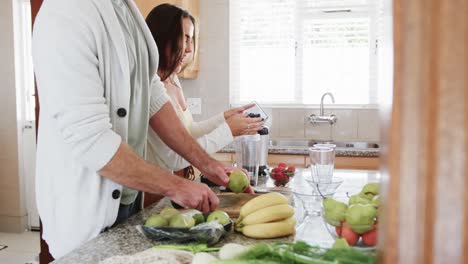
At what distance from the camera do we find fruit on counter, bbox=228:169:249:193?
1.59m

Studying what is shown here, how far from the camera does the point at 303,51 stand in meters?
3.94

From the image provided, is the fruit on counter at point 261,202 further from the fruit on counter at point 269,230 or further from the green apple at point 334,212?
the green apple at point 334,212

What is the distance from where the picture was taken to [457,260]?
1.01 ft

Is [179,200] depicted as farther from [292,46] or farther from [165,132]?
[292,46]

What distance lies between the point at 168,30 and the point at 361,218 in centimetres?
133

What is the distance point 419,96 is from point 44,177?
115 cm

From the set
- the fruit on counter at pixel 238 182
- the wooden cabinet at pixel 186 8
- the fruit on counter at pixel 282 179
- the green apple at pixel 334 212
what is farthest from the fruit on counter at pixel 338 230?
the wooden cabinet at pixel 186 8

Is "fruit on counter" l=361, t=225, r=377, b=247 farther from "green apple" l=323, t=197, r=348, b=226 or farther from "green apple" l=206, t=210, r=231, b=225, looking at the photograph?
"green apple" l=206, t=210, r=231, b=225

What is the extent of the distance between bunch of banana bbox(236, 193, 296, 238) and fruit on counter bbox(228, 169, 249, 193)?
1.26 ft

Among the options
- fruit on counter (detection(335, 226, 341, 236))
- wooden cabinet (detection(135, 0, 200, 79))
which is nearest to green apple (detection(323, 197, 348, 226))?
fruit on counter (detection(335, 226, 341, 236))

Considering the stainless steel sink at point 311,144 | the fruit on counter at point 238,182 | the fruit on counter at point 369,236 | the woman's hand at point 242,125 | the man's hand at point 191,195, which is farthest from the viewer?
the stainless steel sink at point 311,144

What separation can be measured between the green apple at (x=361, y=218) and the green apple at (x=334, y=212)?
0.03m

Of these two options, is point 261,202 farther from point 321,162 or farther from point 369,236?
point 321,162

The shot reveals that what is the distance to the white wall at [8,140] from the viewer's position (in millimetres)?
3996
